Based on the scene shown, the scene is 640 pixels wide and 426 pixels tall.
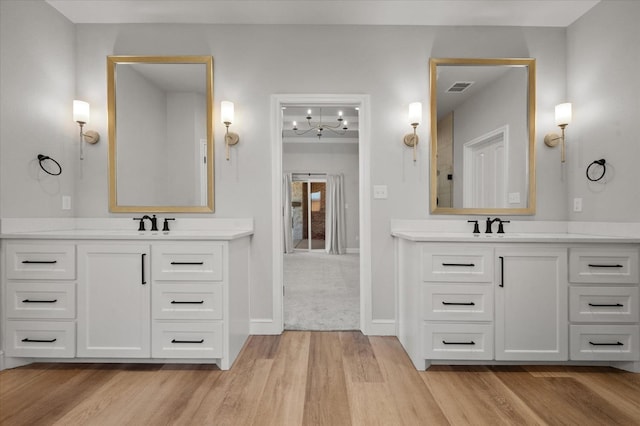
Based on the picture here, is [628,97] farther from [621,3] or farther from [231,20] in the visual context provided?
[231,20]

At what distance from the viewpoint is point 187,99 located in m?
2.73

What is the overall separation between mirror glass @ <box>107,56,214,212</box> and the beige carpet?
1.34 m

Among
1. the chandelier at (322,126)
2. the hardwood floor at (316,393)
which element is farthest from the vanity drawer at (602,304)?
the chandelier at (322,126)

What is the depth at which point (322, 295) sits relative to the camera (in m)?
4.00

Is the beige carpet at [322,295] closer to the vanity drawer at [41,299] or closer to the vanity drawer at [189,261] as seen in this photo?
the vanity drawer at [189,261]

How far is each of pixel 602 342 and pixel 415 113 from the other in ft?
6.42

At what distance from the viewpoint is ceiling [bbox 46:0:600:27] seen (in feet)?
8.24

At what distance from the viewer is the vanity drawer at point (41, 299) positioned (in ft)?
6.98

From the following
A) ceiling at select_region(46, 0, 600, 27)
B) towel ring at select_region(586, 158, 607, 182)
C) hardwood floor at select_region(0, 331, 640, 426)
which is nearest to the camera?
hardwood floor at select_region(0, 331, 640, 426)

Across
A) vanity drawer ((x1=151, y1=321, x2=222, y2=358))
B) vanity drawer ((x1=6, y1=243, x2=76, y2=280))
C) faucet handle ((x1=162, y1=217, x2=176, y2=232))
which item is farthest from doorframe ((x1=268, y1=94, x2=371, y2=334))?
vanity drawer ((x1=6, y1=243, x2=76, y2=280))

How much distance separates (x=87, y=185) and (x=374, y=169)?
7.69 feet

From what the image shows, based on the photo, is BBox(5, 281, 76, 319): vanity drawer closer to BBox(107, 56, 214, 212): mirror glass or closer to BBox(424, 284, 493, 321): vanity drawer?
BBox(107, 56, 214, 212): mirror glass

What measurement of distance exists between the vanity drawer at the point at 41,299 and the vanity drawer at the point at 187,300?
0.54m

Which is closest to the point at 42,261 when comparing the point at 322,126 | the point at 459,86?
the point at 459,86
